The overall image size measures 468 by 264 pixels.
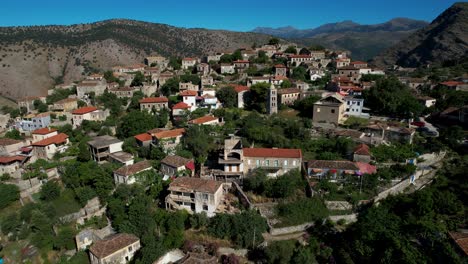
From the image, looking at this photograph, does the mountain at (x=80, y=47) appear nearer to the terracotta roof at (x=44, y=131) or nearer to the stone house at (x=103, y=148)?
the terracotta roof at (x=44, y=131)

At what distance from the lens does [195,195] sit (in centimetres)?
2845

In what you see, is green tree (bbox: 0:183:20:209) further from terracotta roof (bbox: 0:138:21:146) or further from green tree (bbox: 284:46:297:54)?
green tree (bbox: 284:46:297:54)

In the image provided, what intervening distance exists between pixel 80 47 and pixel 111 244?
11619 centimetres

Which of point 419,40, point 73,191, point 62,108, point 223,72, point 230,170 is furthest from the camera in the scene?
point 419,40

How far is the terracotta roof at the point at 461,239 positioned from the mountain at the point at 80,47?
347 feet

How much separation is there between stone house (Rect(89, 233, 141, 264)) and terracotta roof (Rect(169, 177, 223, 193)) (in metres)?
5.71

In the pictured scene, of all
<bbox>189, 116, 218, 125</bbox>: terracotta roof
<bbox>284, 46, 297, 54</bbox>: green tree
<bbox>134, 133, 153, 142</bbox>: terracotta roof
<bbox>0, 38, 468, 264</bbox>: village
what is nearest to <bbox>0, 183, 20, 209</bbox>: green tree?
→ <bbox>0, 38, 468, 264</bbox>: village

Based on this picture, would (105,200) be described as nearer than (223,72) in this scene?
Yes

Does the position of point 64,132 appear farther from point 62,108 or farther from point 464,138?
point 464,138

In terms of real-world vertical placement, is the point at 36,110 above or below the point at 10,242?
above

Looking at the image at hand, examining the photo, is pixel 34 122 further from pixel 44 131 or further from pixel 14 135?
pixel 44 131

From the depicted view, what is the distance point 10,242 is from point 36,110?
34263 mm

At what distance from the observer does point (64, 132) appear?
45.9 meters

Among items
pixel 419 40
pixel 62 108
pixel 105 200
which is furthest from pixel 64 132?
pixel 419 40
